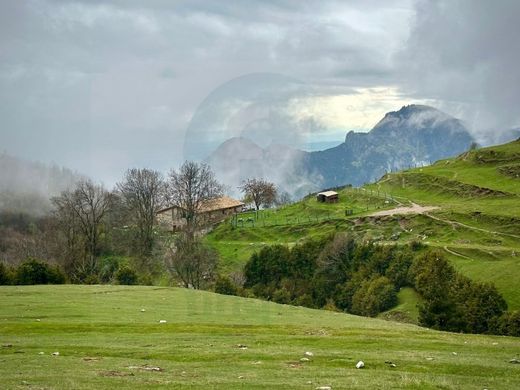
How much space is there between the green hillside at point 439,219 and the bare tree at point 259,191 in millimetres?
13619

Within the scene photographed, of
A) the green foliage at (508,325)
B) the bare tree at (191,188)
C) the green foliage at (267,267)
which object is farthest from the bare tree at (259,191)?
the green foliage at (508,325)

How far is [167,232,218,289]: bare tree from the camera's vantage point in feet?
307

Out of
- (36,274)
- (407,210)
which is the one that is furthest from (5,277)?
(407,210)

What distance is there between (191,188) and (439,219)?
181 feet

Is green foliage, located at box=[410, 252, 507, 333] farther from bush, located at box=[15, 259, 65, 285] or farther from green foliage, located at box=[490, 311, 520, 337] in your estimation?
bush, located at box=[15, 259, 65, 285]

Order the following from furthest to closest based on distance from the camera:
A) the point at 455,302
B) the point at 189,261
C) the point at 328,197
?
the point at 328,197 < the point at 189,261 < the point at 455,302

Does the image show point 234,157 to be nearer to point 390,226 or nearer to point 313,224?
point 390,226

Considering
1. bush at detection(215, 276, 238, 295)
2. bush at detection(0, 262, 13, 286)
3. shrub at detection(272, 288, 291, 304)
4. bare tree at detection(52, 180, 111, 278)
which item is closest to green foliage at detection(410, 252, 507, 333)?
shrub at detection(272, 288, 291, 304)

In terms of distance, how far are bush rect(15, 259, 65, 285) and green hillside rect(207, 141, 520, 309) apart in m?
46.4

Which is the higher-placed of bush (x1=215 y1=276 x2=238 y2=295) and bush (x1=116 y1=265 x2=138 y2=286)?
bush (x1=116 y1=265 x2=138 y2=286)

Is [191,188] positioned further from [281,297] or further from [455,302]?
[455,302]

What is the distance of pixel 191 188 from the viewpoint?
119000 mm

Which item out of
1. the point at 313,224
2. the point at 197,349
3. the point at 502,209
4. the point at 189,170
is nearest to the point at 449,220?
the point at 502,209

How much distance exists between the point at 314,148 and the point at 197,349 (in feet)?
82.3
